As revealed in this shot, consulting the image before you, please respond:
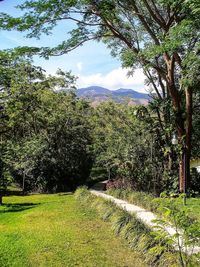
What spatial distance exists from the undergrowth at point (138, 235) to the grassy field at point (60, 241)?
0.20 m

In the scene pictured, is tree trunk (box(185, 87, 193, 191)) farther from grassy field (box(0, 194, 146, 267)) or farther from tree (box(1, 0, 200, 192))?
grassy field (box(0, 194, 146, 267))

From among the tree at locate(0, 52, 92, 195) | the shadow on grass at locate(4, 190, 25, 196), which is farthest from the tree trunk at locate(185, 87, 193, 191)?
the shadow on grass at locate(4, 190, 25, 196)

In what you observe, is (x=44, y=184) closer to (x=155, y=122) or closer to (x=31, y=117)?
(x=31, y=117)

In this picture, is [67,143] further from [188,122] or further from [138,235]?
[138,235]

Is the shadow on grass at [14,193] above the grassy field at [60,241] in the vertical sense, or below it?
below

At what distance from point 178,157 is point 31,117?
36.1 feet

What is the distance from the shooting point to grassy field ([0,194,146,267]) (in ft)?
24.5

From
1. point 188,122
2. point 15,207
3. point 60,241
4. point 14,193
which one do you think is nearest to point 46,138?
point 14,193

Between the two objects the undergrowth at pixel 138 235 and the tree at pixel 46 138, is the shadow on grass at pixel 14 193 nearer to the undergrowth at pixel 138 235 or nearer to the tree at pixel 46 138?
the tree at pixel 46 138

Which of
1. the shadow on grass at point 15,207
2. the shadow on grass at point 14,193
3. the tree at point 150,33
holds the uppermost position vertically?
the tree at point 150,33

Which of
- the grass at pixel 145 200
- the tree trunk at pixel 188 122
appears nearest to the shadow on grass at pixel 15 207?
the grass at pixel 145 200

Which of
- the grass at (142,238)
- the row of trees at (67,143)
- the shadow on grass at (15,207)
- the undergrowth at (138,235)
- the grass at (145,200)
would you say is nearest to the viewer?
the grass at (142,238)

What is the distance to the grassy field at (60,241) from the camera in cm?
747

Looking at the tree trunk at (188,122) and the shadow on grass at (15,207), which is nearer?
the shadow on grass at (15,207)
